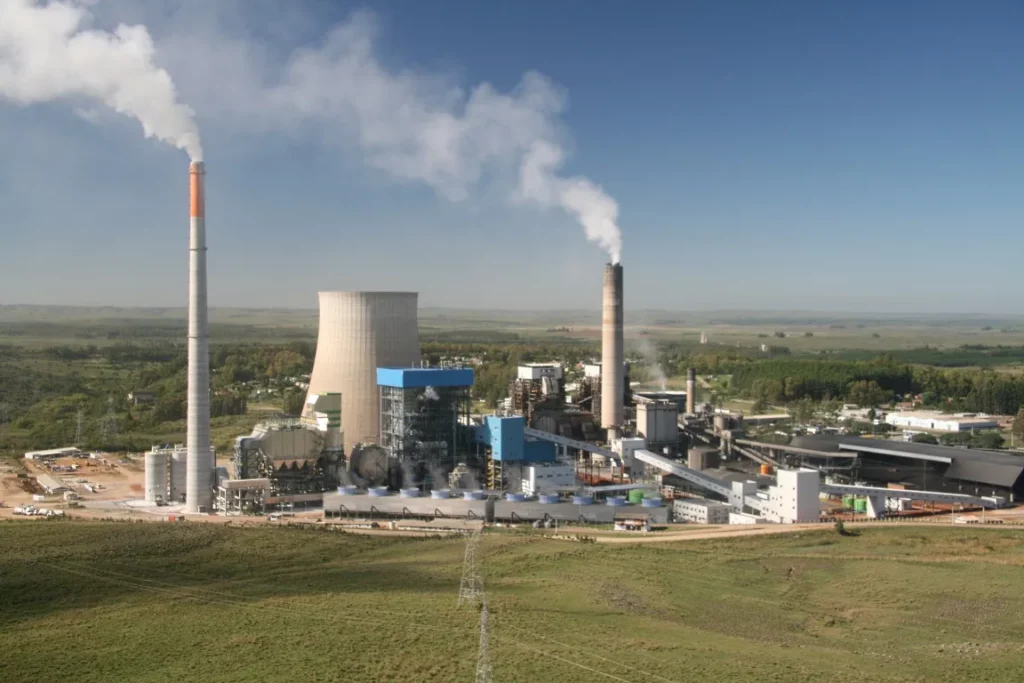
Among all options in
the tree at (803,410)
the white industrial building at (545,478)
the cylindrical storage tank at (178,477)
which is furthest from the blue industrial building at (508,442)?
the tree at (803,410)

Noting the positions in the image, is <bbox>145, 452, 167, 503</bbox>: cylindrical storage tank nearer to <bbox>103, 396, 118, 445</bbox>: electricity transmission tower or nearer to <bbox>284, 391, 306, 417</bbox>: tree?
<bbox>103, 396, 118, 445</bbox>: electricity transmission tower

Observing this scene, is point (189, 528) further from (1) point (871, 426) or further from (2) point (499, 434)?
(1) point (871, 426)

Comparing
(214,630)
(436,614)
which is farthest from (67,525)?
(436,614)

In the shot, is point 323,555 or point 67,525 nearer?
point 323,555

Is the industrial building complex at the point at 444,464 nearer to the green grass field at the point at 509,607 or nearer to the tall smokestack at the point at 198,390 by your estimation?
the tall smokestack at the point at 198,390

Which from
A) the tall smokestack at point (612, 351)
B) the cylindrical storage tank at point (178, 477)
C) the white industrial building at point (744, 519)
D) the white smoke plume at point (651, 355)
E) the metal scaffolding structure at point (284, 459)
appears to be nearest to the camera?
the white industrial building at point (744, 519)

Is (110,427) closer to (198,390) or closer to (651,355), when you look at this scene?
(198,390)
